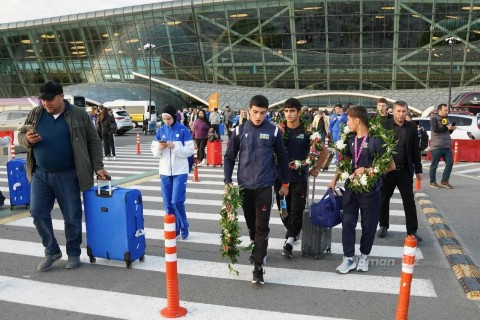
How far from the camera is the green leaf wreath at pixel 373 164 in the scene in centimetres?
488

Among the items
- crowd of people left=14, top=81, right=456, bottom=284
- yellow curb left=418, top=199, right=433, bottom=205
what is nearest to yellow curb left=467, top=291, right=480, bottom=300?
crowd of people left=14, top=81, right=456, bottom=284

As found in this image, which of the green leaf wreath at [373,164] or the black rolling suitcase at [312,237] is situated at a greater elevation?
the green leaf wreath at [373,164]

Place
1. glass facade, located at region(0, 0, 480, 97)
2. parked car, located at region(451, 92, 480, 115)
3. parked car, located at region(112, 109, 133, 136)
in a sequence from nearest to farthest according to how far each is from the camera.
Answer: parked car, located at region(112, 109, 133, 136) < parked car, located at region(451, 92, 480, 115) < glass facade, located at region(0, 0, 480, 97)

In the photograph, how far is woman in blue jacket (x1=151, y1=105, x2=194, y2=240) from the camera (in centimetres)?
619

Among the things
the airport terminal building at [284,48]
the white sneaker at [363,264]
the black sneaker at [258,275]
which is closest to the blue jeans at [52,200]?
the black sneaker at [258,275]

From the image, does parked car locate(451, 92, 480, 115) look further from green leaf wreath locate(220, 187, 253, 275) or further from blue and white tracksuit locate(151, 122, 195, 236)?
green leaf wreath locate(220, 187, 253, 275)

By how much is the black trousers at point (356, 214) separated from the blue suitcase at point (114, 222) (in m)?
2.36

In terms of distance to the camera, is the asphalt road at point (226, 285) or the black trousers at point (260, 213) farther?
the black trousers at point (260, 213)

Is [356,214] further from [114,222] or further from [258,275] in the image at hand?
[114,222]

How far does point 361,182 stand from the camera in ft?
16.0

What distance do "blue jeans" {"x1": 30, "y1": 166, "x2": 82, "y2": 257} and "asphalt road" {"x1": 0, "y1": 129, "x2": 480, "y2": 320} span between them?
0.35 metres

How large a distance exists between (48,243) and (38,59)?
212 ft

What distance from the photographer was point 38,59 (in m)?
62.5

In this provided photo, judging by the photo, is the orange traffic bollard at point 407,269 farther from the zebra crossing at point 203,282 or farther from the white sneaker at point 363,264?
the white sneaker at point 363,264
